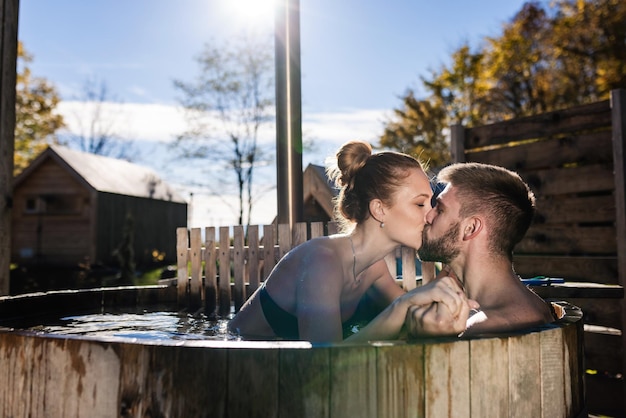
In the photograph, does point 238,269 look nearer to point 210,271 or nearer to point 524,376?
point 210,271

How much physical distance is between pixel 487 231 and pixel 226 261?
3.25 metres

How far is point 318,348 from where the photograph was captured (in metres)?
1.51

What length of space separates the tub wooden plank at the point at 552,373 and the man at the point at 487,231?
260 mm

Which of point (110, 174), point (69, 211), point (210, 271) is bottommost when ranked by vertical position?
point (210, 271)

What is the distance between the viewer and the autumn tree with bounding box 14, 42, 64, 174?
27.5 m

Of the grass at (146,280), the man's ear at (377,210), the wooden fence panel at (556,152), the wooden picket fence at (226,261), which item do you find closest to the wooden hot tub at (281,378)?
the man's ear at (377,210)

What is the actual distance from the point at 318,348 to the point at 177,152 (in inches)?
967

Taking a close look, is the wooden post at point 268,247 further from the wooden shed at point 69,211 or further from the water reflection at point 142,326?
the wooden shed at point 69,211

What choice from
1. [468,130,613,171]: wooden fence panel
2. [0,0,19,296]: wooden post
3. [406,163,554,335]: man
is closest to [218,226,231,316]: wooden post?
[0,0,19,296]: wooden post

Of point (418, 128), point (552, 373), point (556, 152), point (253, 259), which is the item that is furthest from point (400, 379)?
point (418, 128)

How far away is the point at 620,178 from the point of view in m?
4.55

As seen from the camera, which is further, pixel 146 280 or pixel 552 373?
pixel 146 280

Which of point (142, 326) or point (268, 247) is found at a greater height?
point (268, 247)

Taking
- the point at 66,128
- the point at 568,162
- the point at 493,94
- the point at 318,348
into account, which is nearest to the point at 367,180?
the point at 318,348
